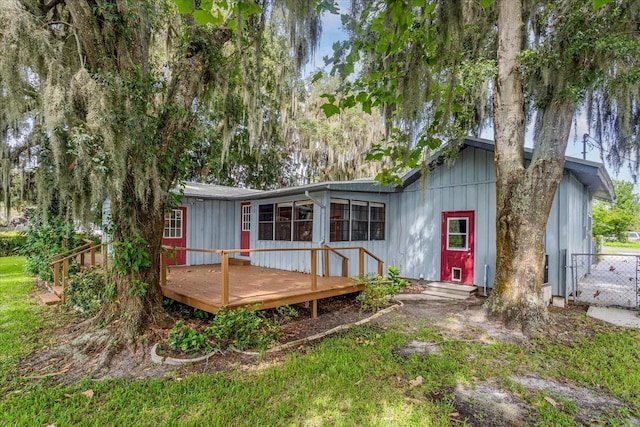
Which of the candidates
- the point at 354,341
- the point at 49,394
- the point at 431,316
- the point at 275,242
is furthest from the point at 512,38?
the point at 49,394

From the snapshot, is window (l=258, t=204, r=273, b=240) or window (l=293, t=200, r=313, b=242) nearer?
window (l=293, t=200, r=313, b=242)

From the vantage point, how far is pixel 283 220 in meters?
8.82

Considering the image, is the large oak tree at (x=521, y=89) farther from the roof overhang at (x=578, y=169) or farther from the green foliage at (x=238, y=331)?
the green foliage at (x=238, y=331)

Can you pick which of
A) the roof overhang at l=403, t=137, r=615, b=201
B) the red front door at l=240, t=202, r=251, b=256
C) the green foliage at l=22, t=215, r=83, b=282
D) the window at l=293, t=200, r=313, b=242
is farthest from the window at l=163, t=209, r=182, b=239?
the roof overhang at l=403, t=137, r=615, b=201

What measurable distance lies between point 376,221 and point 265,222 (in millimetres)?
3247

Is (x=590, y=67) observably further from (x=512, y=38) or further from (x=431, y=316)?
(x=431, y=316)

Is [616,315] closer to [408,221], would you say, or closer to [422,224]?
[422,224]

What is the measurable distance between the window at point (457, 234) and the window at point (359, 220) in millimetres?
2102

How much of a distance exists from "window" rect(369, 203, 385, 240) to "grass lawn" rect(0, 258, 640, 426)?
437cm

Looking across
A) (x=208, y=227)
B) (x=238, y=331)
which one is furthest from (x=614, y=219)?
(x=238, y=331)

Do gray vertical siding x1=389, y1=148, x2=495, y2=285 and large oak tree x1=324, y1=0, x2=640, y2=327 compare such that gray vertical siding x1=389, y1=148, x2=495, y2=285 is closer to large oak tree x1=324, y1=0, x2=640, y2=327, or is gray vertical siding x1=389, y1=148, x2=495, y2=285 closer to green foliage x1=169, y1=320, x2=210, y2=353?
large oak tree x1=324, y1=0, x2=640, y2=327

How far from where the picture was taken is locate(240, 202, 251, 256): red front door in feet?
33.0

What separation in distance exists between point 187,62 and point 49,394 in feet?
A: 14.5

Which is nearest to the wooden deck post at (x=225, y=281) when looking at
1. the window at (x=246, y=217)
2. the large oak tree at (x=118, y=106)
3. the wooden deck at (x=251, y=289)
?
the wooden deck at (x=251, y=289)
